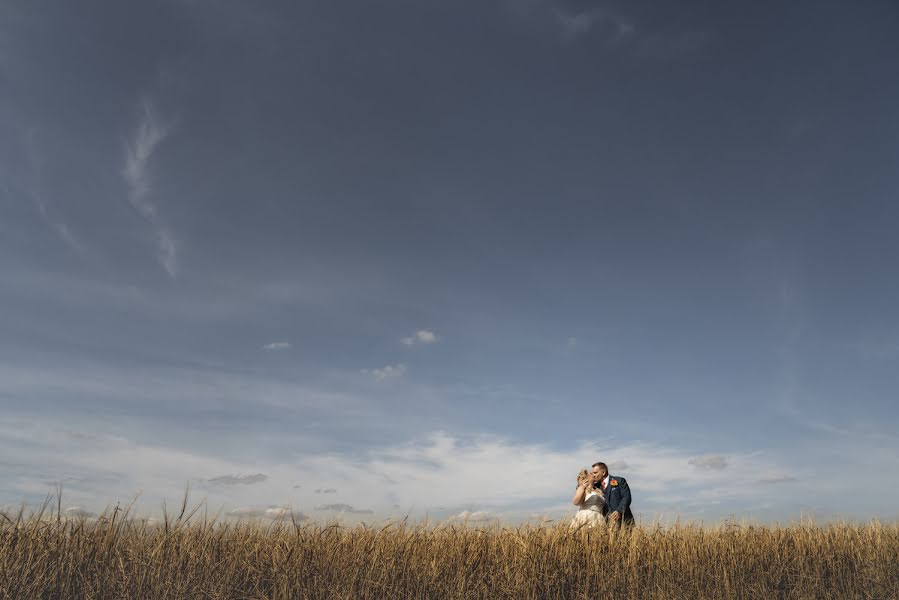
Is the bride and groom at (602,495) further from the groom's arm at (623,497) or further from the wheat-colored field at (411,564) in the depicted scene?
the wheat-colored field at (411,564)

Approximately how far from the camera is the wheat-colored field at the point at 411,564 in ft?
24.1

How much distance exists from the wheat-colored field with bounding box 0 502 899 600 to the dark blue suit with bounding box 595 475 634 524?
7.10 feet

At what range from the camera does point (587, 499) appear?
1348cm

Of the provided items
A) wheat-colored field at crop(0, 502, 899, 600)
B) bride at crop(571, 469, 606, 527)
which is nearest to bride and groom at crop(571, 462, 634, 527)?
bride at crop(571, 469, 606, 527)

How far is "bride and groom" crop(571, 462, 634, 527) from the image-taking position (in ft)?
43.8

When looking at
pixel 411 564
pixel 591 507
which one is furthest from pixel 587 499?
pixel 411 564

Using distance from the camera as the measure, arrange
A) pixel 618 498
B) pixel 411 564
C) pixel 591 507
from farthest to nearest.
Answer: pixel 618 498 → pixel 591 507 → pixel 411 564

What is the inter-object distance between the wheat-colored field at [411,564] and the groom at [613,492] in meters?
2.17

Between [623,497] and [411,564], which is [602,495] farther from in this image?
[411,564]

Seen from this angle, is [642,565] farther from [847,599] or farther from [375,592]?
[375,592]

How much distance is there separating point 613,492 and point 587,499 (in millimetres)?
723

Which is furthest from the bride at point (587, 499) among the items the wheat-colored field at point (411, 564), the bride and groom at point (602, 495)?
the wheat-colored field at point (411, 564)

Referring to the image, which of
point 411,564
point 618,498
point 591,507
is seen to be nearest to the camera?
point 411,564

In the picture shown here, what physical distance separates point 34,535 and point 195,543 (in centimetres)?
190
